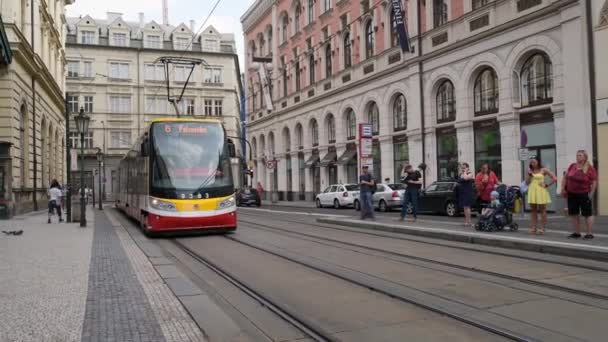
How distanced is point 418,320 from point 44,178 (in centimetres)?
3273

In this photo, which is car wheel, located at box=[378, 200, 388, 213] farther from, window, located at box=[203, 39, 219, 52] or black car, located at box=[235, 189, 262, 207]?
window, located at box=[203, 39, 219, 52]

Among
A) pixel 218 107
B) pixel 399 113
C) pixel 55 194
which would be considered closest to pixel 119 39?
pixel 218 107

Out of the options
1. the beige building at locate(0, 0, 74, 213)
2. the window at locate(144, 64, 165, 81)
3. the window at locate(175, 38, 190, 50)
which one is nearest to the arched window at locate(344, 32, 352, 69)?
the beige building at locate(0, 0, 74, 213)

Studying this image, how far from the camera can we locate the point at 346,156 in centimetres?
3509

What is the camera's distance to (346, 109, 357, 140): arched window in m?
35.3

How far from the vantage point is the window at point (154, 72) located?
6656 cm

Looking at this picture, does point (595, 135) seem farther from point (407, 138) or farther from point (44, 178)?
point (44, 178)

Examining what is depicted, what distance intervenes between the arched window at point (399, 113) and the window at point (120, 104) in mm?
43890

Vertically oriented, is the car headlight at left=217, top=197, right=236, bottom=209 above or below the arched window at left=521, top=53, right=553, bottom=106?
below

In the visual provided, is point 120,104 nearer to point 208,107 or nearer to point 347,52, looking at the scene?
point 208,107

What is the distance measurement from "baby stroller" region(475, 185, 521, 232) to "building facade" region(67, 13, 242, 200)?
54042 millimetres

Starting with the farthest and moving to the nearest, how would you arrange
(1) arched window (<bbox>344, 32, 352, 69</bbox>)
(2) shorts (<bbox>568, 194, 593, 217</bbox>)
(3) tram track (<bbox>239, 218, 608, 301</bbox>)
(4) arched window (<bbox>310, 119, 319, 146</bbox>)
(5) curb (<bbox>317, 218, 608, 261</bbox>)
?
(4) arched window (<bbox>310, 119, 319, 146</bbox>) < (1) arched window (<bbox>344, 32, 352, 69</bbox>) < (2) shorts (<bbox>568, 194, 593, 217</bbox>) < (5) curb (<bbox>317, 218, 608, 261</bbox>) < (3) tram track (<bbox>239, 218, 608, 301</bbox>)

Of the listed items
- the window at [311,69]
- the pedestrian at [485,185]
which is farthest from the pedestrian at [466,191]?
the window at [311,69]

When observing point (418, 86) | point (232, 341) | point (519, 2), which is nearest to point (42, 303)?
point (232, 341)
